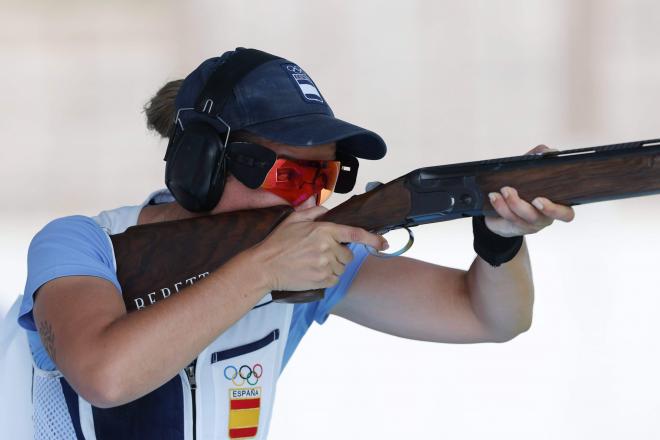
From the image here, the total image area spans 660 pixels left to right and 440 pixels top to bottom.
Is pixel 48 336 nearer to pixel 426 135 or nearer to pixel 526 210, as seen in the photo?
pixel 526 210

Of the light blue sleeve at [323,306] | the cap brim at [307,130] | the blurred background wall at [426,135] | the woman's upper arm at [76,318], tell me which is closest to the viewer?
the woman's upper arm at [76,318]

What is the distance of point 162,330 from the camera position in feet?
4.18

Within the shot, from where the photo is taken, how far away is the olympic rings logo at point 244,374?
5.25 ft

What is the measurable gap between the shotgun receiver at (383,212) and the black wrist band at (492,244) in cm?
7

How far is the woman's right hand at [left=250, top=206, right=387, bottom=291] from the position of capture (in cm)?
139

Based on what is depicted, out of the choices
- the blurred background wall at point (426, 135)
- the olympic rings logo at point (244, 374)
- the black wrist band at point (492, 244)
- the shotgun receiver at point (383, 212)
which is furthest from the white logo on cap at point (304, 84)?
the blurred background wall at point (426, 135)

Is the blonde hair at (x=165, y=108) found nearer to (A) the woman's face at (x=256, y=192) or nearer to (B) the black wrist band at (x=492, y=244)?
(A) the woman's face at (x=256, y=192)

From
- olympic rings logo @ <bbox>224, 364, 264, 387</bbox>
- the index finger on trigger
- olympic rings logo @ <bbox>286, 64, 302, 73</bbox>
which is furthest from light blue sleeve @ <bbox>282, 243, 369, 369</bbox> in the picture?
olympic rings logo @ <bbox>286, 64, 302, 73</bbox>

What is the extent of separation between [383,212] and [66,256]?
53 centimetres

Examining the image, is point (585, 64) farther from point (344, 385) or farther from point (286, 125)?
point (286, 125)

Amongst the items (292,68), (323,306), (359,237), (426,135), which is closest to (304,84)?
(292,68)

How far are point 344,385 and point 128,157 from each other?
1.16 meters

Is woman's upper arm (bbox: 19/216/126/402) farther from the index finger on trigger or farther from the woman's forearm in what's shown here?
the woman's forearm

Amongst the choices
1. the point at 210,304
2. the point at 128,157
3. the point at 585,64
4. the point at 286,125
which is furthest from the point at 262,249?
the point at 585,64
